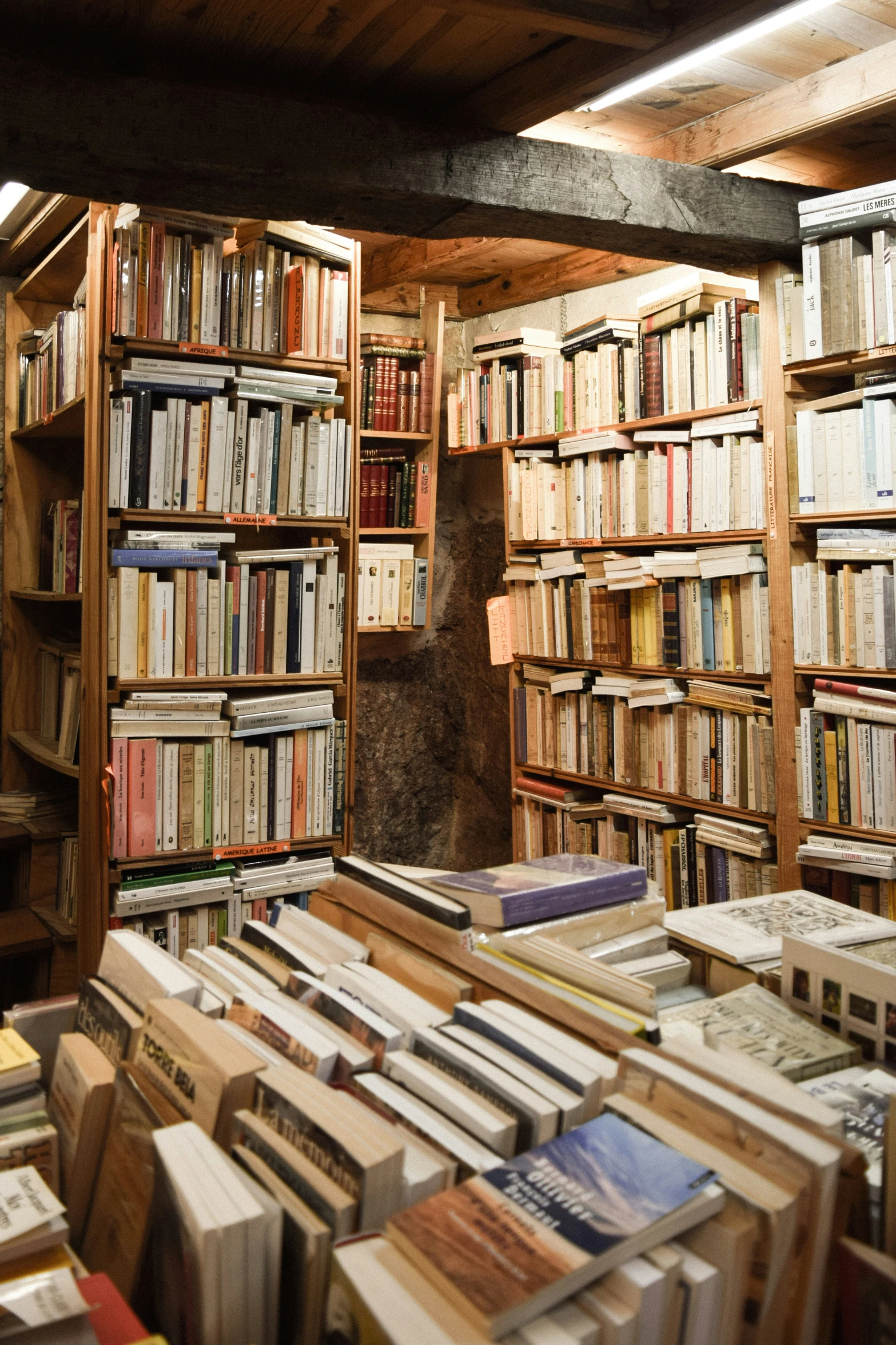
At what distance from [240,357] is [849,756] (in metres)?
2.06

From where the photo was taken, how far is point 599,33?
1.84m

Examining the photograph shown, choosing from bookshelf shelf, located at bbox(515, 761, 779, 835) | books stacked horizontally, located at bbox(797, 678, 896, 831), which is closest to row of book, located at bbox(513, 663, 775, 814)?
bookshelf shelf, located at bbox(515, 761, 779, 835)

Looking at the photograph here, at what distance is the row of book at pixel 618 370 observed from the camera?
10.5 ft

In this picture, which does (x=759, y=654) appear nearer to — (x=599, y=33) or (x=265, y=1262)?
(x=599, y=33)

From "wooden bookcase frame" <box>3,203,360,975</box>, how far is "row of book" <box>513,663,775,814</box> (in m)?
1.09

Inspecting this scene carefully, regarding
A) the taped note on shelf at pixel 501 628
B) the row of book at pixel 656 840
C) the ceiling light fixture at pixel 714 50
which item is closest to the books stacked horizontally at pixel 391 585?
the taped note on shelf at pixel 501 628

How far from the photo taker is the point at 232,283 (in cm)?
284

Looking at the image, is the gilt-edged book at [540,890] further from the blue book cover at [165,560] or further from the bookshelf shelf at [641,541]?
the bookshelf shelf at [641,541]

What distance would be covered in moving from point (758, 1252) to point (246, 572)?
240 centimetres

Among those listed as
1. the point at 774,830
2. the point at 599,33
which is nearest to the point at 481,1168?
the point at 599,33

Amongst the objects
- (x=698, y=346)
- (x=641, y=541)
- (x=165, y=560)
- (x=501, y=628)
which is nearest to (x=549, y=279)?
(x=698, y=346)

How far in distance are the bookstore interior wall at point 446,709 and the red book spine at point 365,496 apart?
1.92 feet

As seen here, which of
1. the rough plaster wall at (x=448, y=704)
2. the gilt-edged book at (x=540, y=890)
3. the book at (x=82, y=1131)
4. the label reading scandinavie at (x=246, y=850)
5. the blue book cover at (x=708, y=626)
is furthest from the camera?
the rough plaster wall at (x=448, y=704)

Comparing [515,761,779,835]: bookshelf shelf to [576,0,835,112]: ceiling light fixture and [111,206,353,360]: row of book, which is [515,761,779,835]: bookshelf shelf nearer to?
[111,206,353,360]: row of book
